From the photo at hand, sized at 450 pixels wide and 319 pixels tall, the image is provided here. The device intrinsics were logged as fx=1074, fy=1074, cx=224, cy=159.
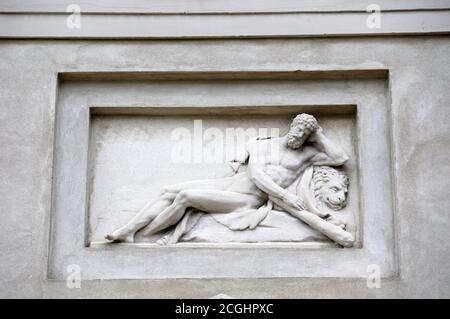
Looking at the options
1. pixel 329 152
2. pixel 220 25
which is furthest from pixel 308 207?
pixel 220 25

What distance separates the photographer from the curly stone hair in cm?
814

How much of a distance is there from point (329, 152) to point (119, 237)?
67.8 inches

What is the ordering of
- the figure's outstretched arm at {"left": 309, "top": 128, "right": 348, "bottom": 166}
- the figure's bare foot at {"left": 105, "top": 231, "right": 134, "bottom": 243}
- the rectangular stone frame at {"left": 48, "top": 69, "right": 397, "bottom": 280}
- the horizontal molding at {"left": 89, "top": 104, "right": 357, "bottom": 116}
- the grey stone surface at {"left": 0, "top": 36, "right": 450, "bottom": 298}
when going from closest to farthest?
the grey stone surface at {"left": 0, "top": 36, "right": 450, "bottom": 298}
the rectangular stone frame at {"left": 48, "top": 69, "right": 397, "bottom": 280}
the figure's bare foot at {"left": 105, "top": 231, "right": 134, "bottom": 243}
the figure's outstretched arm at {"left": 309, "top": 128, "right": 348, "bottom": 166}
the horizontal molding at {"left": 89, "top": 104, "right": 357, "bottom": 116}

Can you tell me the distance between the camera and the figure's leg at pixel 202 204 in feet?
26.5

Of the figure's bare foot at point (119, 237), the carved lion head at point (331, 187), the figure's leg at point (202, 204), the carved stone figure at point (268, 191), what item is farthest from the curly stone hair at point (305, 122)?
the figure's bare foot at point (119, 237)

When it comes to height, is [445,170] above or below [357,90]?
below

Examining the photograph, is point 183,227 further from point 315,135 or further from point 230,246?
point 315,135

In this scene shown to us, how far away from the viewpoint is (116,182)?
8.29m

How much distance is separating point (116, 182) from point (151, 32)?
1.20m

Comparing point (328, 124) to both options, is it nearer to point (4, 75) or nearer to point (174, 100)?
point (174, 100)

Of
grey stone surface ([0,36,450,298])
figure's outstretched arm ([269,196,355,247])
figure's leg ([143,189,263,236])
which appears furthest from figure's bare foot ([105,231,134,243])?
figure's outstretched arm ([269,196,355,247])

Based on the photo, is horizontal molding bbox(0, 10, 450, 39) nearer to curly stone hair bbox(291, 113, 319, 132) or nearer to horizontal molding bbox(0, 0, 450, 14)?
horizontal molding bbox(0, 0, 450, 14)
